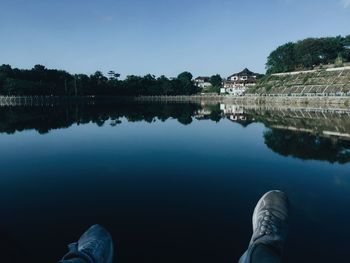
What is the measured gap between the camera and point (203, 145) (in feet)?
80.0

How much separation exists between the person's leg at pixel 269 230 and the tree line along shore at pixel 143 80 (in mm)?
75429

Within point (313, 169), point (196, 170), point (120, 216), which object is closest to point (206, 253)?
point (120, 216)

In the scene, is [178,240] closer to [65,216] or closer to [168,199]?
[168,199]

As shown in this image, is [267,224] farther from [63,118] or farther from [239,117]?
[63,118]

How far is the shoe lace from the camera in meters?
4.71

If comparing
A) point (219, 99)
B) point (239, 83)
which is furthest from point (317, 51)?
point (239, 83)

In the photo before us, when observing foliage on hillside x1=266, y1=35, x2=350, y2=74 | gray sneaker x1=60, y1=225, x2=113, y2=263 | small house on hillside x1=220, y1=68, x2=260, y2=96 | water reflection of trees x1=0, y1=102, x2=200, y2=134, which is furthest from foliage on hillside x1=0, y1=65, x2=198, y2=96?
gray sneaker x1=60, y1=225, x2=113, y2=263

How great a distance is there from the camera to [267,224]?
499cm

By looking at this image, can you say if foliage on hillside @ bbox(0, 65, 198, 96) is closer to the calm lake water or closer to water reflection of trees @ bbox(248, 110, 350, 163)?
the calm lake water

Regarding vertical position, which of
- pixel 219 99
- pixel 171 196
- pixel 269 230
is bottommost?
pixel 171 196

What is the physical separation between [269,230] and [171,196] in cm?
731

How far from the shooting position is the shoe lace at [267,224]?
471 cm

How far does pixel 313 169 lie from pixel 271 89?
265 ft

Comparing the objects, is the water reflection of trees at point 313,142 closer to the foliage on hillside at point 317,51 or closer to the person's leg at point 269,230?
the person's leg at point 269,230
